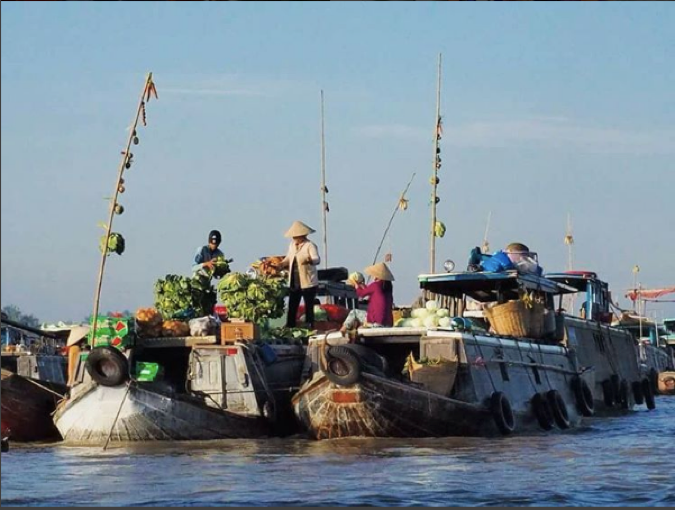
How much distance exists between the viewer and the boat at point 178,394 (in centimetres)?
1465

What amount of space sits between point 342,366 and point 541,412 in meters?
3.88

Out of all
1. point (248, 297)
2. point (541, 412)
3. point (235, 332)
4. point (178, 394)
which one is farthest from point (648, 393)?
point (178, 394)

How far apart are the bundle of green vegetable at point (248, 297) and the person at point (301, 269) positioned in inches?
29.1

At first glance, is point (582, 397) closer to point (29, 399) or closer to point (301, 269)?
point (301, 269)

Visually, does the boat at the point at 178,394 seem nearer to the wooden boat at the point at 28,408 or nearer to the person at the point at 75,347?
the person at the point at 75,347

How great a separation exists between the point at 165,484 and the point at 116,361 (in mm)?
3579

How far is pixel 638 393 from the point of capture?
87.5ft

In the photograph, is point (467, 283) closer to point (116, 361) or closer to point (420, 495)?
point (116, 361)

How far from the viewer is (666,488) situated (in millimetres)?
10914

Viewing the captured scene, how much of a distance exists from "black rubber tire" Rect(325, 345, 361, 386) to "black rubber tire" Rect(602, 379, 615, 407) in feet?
33.4

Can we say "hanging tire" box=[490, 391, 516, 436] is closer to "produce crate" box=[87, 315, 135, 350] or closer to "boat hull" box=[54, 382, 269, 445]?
"boat hull" box=[54, 382, 269, 445]

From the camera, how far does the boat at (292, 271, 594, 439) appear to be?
14.7 meters

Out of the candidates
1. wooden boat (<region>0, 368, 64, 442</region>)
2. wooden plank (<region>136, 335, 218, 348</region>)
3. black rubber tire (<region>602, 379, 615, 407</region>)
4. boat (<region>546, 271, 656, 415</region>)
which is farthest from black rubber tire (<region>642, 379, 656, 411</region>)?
wooden boat (<region>0, 368, 64, 442</region>)

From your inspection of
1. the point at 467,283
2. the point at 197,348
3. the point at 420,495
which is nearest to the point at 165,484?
the point at 420,495
